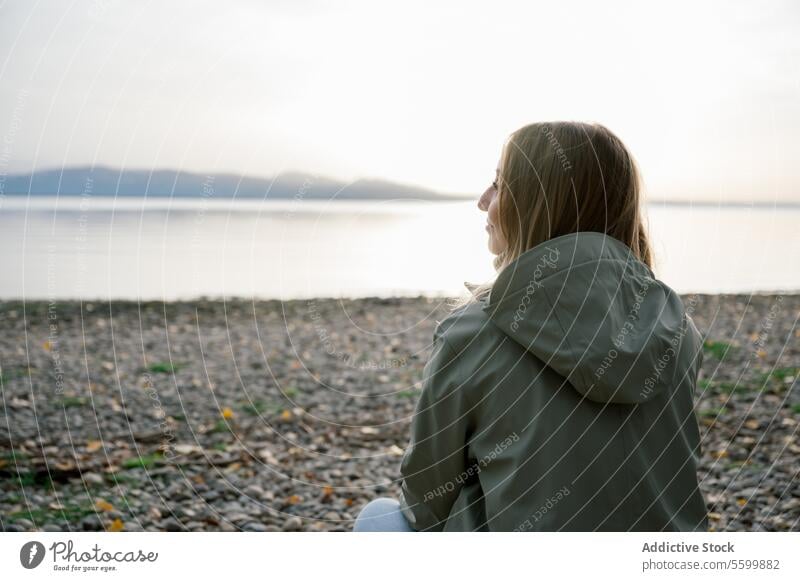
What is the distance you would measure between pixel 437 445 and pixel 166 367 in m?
4.05

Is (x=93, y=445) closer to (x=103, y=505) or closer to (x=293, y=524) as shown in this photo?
(x=103, y=505)

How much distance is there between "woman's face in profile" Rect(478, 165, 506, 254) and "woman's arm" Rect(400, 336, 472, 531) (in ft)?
0.98

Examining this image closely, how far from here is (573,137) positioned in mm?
1624

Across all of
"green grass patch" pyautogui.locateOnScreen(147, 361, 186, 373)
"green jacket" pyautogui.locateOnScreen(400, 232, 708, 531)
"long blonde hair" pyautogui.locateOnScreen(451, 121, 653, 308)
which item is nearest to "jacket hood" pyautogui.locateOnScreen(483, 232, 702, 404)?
"green jacket" pyautogui.locateOnScreen(400, 232, 708, 531)

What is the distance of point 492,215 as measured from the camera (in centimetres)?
173

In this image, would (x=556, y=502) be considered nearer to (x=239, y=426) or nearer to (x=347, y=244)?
(x=239, y=426)

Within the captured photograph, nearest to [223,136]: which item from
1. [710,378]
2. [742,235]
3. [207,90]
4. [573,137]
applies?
[207,90]

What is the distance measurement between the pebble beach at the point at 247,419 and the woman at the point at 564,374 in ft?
5.60

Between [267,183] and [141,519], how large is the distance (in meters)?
1.44

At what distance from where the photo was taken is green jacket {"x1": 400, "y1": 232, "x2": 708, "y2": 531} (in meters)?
1.45

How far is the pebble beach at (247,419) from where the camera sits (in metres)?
3.23
